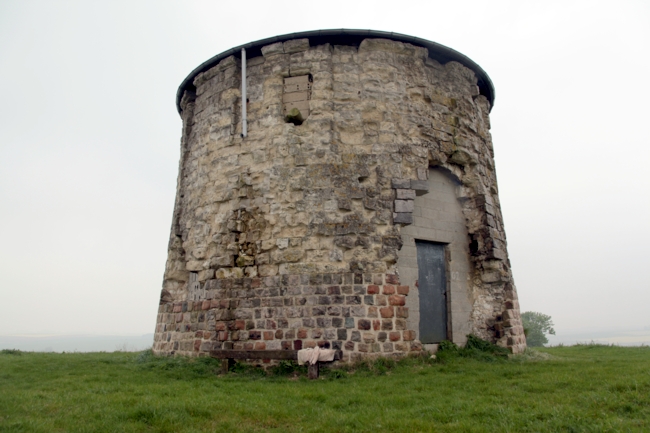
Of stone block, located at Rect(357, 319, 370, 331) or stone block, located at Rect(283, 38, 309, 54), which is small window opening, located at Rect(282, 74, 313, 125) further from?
stone block, located at Rect(357, 319, 370, 331)

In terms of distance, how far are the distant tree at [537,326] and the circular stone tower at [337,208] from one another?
55.0 feet

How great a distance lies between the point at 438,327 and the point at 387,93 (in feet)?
14.8

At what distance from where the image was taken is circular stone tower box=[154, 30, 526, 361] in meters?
8.60

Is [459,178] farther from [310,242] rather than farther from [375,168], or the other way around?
[310,242]

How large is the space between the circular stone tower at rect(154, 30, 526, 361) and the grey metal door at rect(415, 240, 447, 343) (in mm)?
30

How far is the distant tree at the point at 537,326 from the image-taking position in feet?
84.0

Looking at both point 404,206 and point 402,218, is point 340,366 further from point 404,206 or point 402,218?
point 404,206

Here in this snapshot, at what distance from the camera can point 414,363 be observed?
8.30 metres

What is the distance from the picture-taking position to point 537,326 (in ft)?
90.9

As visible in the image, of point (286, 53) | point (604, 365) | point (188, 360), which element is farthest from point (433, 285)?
point (286, 53)

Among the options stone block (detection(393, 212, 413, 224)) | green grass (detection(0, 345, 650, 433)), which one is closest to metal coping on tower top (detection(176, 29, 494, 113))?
stone block (detection(393, 212, 413, 224))

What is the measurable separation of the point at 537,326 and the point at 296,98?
76.2ft

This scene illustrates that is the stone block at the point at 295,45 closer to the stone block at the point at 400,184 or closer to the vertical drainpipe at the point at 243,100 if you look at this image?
the vertical drainpipe at the point at 243,100

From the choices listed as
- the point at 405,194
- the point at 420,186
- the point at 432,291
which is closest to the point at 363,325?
the point at 432,291
